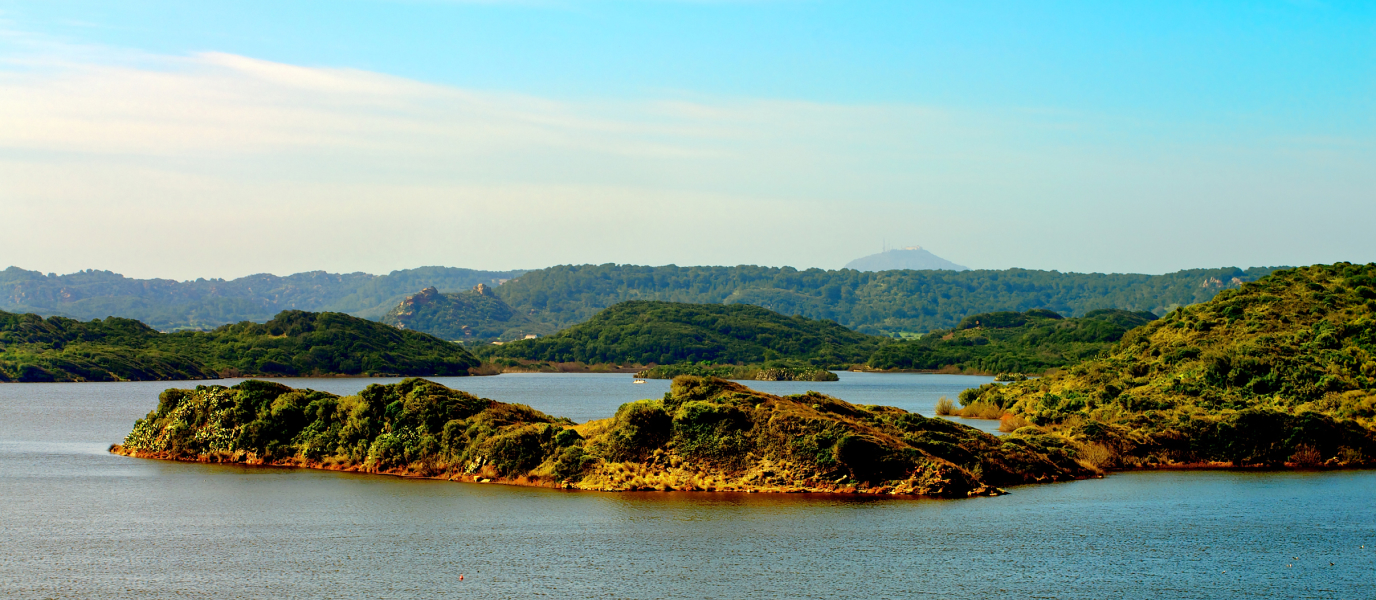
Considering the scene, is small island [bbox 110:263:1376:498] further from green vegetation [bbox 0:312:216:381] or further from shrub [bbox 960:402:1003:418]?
green vegetation [bbox 0:312:216:381]

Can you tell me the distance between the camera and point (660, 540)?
24.7 meters

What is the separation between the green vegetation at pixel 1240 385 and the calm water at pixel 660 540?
530 cm

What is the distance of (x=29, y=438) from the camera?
2057 inches

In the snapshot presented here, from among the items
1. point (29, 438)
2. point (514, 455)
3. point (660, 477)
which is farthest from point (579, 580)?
point (29, 438)

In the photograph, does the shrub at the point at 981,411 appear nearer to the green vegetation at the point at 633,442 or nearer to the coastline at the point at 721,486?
the green vegetation at the point at 633,442

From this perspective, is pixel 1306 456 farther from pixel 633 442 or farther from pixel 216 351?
pixel 216 351

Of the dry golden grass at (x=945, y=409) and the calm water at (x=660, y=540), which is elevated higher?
the dry golden grass at (x=945, y=409)

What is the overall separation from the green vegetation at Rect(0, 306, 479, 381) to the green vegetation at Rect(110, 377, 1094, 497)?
118m

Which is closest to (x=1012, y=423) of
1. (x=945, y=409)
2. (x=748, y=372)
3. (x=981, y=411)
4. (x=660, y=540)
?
(x=981, y=411)

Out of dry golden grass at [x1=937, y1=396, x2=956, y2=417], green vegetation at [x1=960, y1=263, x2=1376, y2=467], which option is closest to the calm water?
green vegetation at [x1=960, y1=263, x2=1376, y2=467]

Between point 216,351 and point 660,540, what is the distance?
157m

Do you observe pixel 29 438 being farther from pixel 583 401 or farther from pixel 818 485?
pixel 583 401

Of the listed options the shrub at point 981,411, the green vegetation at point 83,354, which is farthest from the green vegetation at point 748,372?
the shrub at point 981,411

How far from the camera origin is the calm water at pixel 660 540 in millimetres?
20406
